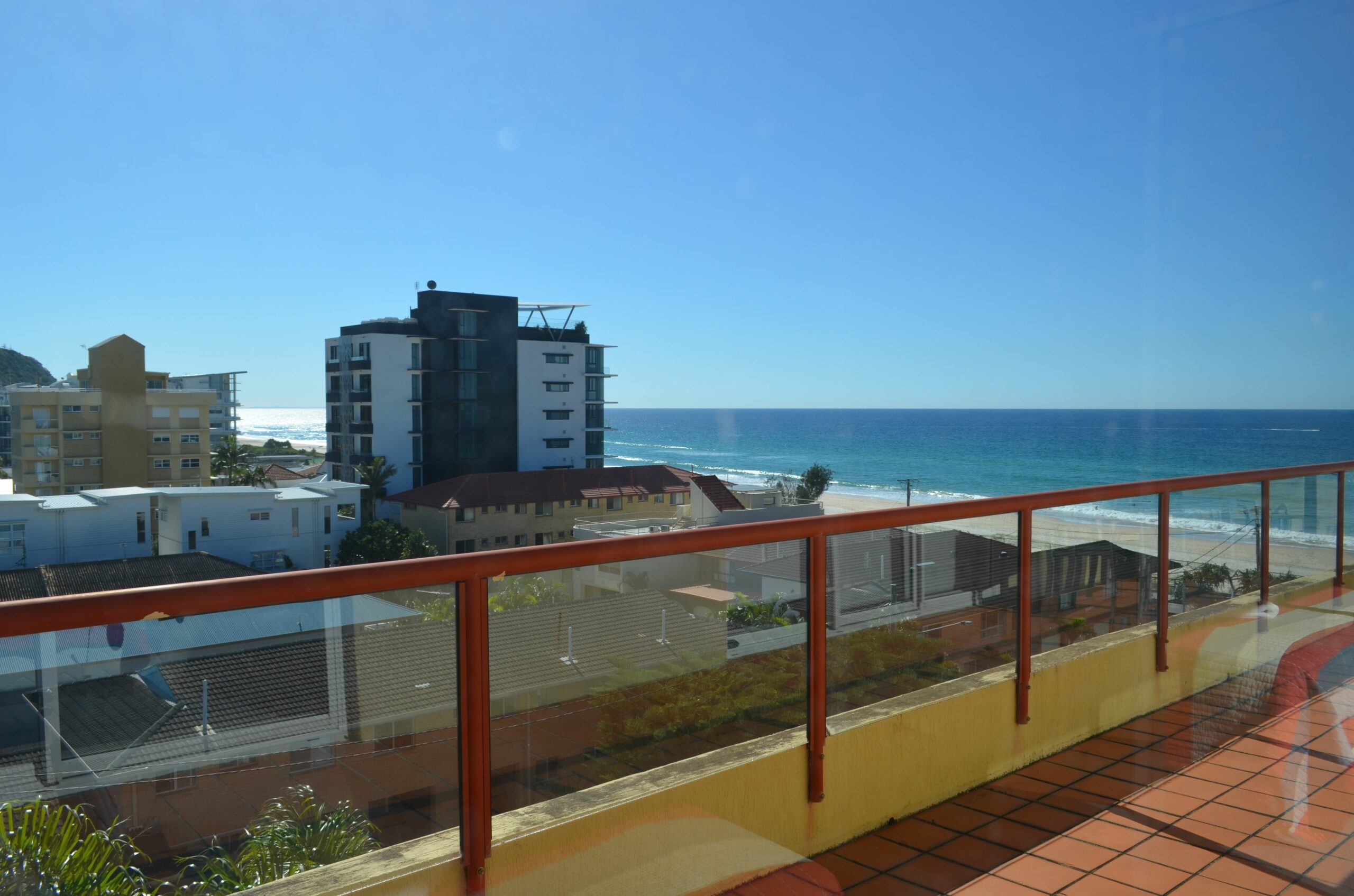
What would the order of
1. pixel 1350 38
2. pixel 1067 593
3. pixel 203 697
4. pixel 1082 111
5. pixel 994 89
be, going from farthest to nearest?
pixel 994 89 < pixel 1082 111 < pixel 1350 38 < pixel 1067 593 < pixel 203 697

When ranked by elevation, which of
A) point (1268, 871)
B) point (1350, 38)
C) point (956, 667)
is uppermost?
point (1350, 38)

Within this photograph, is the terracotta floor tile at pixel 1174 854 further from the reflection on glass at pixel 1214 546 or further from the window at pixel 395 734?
the window at pixel 395 734

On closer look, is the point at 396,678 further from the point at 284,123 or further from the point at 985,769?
the point at 284,123

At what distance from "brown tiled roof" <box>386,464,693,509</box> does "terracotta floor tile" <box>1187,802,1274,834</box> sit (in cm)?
3647

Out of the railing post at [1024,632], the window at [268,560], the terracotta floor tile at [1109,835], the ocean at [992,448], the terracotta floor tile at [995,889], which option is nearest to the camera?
the terracotta floor tile at [995,889]

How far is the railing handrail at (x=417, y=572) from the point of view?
43.0 inches

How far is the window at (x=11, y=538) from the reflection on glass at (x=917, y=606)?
24248 mm

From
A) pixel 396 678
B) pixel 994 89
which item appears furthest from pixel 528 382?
pixel 396 678

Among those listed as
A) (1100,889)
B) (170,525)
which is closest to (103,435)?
(170,525)

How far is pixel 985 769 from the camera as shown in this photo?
255 centimetres

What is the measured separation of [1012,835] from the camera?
2.23 meters

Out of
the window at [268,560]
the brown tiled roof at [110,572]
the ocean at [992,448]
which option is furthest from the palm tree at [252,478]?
the ocean at [992,448]

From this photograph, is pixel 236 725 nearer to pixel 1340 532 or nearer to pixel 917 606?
pixel 917 606

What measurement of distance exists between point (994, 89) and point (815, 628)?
10.9 metres
